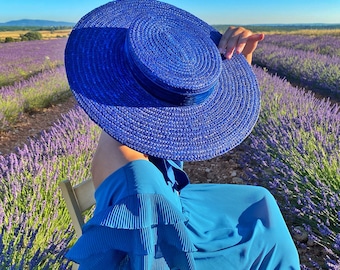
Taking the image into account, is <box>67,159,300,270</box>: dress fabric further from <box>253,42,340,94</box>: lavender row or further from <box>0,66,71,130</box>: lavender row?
<box>253,42,340,94</box>: lavender row

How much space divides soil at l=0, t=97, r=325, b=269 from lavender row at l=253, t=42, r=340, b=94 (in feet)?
12.1

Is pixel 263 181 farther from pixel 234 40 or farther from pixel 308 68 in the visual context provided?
pixel 308 68

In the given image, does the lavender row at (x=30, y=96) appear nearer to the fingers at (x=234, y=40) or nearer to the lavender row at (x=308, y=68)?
the fingers at (x=234, y=40)

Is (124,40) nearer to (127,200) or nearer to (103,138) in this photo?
(103,138)

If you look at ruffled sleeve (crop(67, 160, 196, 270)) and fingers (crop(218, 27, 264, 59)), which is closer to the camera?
ruffled sleeve (crop(67, 160, 196, 270))

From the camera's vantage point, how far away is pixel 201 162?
4.10 metres

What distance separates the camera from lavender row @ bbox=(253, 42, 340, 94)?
24.0 ft

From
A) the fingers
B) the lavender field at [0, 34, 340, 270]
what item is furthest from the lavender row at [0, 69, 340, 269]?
the fingers

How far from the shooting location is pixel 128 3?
1205 mm

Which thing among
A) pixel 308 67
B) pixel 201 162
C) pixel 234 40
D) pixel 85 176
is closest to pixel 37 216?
pixel 85 176

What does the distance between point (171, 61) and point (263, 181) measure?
231cm

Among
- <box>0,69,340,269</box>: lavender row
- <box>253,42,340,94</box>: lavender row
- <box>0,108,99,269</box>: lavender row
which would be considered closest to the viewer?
<box>0,108,99,269</box>: lavender row

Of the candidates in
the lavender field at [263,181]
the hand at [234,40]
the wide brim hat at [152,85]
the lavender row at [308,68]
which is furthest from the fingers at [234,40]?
the lavender row at [308,68]

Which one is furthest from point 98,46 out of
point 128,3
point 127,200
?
point 127,200
